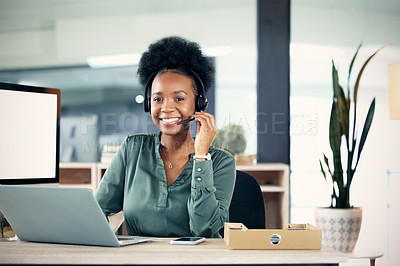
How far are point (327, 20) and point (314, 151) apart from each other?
3.60 ft

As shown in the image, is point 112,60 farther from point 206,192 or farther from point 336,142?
point 206,192

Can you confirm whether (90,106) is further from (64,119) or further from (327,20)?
(327,20)

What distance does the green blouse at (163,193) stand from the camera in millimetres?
1642

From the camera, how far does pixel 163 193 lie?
1.76 meters

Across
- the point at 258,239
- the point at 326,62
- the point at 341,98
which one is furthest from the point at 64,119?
the point at 258,239

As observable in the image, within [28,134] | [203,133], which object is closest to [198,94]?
[203,133]

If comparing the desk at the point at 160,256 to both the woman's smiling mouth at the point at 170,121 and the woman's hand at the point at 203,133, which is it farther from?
the woman's smiling mouth at the point at 170,121

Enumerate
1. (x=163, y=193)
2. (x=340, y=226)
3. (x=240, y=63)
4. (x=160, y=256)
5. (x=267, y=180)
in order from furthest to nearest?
(x=240, y=63), (x=267, y=180), (x=340, y=226), (x=163, y=193), (x=160, y=256)

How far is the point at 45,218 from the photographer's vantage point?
126cm

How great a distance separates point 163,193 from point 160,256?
69cm

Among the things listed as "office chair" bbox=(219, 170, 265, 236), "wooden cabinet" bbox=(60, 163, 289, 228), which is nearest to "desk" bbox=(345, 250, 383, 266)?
"wooden cabinet" bbox=(60, 163, 289, 228)

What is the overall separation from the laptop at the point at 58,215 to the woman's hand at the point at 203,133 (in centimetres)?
45

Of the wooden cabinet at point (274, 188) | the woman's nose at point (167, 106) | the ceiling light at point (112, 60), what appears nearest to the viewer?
the woman's nose at point (167, 106)

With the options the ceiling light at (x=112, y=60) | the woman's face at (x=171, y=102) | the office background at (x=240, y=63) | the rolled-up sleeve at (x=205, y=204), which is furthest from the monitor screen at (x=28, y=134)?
the ceiling light at (x=112, y=60)
